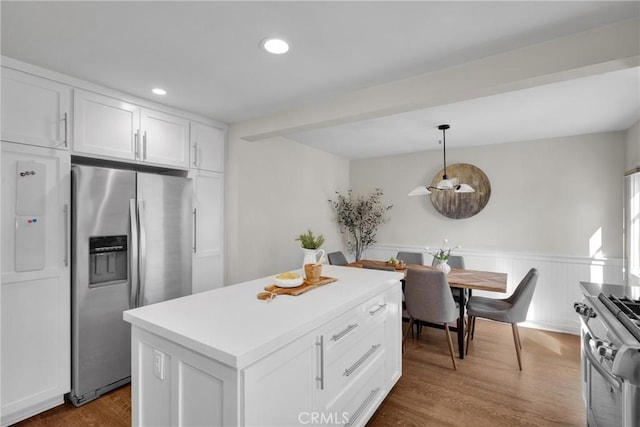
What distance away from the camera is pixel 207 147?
3188 millimetres

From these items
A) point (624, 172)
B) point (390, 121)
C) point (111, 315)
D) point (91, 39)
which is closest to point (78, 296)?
point (111, 315)

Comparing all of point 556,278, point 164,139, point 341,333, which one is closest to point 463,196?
point 556,278

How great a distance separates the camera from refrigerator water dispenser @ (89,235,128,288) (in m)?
2.27

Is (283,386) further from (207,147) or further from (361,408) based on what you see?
(207,147)

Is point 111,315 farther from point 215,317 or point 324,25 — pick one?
point 324,25

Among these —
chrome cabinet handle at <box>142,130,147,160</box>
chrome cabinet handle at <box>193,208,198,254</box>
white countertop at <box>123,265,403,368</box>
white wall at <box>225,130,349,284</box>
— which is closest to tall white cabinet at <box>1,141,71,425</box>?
chrome cabinet handle at <box>142,130,147,160</box>

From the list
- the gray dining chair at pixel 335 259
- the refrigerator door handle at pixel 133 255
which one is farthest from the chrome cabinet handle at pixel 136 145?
the gray dining chair at pixel 335 259

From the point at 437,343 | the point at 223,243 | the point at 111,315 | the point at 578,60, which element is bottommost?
the point at 437,343

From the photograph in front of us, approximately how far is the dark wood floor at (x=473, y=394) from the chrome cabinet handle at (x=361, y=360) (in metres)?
0.54

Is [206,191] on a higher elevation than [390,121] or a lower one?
lower

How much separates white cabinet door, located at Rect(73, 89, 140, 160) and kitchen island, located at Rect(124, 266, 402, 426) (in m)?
1.57

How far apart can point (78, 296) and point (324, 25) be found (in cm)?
247

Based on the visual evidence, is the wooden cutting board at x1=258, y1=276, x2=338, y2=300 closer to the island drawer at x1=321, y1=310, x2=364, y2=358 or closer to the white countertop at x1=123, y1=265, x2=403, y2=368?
the white countertop at x1=123, y1=265, x2=403, y2=368

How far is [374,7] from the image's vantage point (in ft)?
4.86
